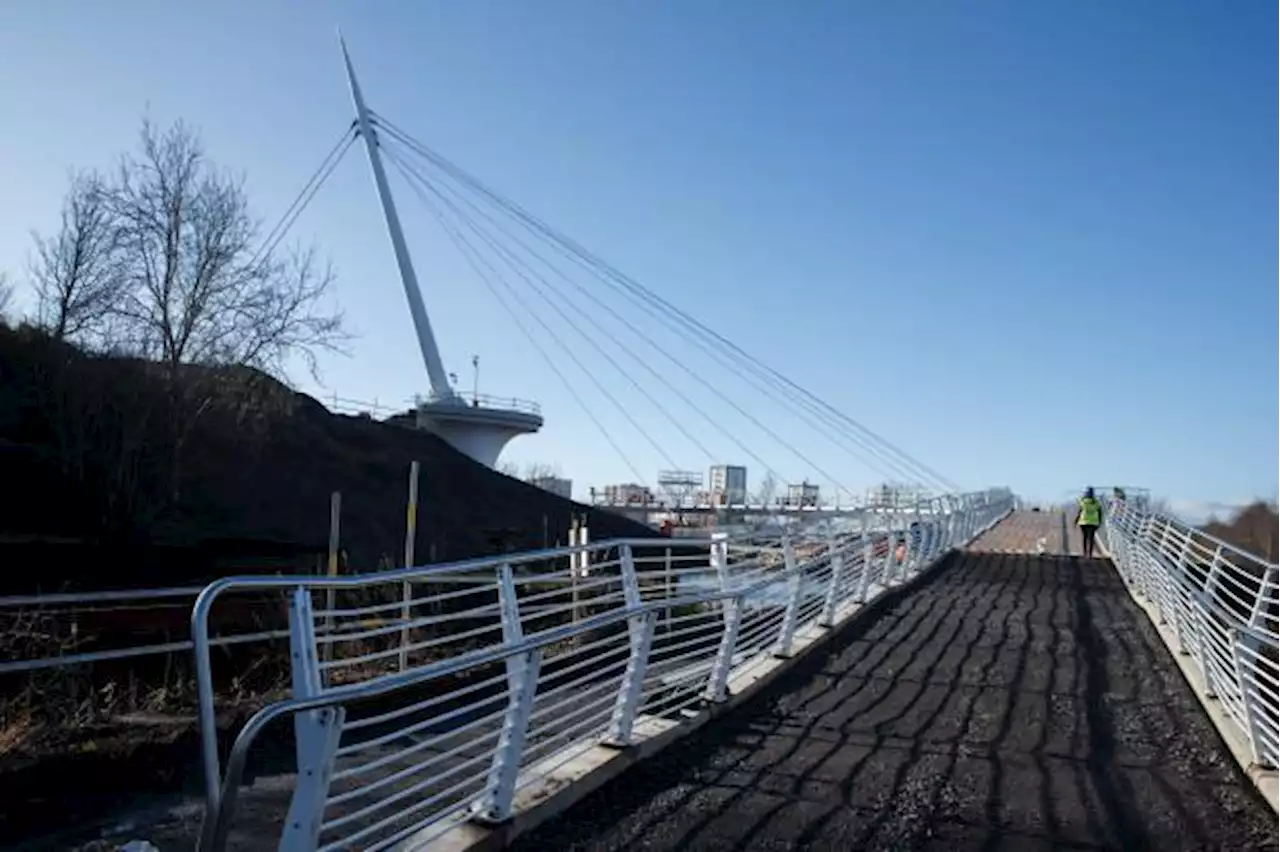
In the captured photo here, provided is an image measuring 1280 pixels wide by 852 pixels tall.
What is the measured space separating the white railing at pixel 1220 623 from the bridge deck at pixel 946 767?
309mm

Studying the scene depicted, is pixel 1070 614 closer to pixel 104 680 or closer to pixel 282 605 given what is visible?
pixel 282 605

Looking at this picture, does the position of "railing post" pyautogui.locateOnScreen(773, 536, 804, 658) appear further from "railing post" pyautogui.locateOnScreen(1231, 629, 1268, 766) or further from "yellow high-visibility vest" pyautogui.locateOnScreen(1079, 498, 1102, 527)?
"yellow high-visibility vest" pyautogui.locateOnScreen(1079, 498, 1102, 527)

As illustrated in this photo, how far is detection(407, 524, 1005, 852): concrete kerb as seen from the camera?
5.21 m

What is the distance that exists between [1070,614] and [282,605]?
35.5 ft

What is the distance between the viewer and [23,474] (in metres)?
31.9

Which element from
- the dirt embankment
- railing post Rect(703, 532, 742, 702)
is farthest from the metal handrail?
the dirt embankment

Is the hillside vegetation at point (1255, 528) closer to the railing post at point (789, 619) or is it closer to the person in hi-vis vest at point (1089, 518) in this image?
the person in hi-vis vest at point (1089, 518)

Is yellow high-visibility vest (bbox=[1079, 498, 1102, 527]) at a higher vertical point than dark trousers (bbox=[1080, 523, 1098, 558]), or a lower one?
higher

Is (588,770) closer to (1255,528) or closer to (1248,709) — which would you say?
(1248,709)

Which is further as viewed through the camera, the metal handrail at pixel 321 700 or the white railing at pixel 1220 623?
the white railing at pixel 1220 623

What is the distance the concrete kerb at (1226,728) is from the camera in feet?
21.1

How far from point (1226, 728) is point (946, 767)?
7.96 feet

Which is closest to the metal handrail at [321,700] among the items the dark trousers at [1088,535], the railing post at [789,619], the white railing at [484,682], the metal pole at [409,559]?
the white railing at [484,682]

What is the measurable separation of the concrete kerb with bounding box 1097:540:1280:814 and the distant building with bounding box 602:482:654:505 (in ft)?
187
